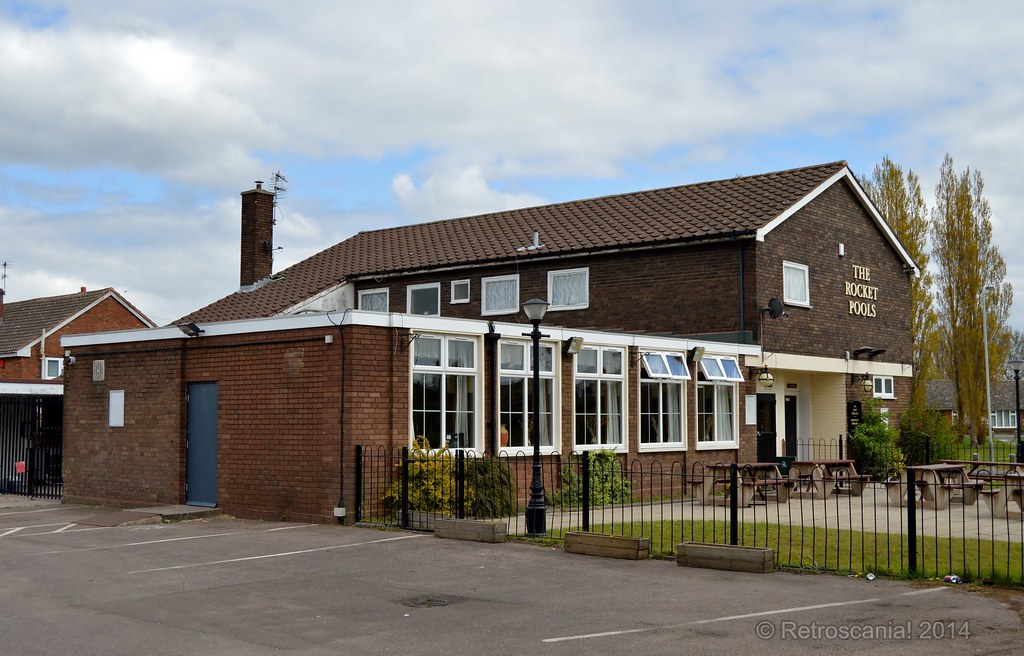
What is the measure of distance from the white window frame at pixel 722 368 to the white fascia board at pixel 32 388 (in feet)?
52.6

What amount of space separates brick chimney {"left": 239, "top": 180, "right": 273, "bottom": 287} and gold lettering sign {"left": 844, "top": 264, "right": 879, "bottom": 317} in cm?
1749

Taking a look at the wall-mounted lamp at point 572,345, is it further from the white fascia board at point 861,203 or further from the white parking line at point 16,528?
the white parking line at point 16,528

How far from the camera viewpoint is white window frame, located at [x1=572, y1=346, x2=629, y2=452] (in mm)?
19422

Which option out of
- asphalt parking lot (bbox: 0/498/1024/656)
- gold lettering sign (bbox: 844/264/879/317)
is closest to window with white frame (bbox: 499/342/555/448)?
asphalt parking lot (bbox: 0/498/1024/656)

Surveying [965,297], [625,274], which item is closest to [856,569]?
[625,274]

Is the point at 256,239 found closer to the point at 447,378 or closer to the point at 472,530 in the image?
the point at 447,378

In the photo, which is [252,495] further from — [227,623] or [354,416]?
[227,623]

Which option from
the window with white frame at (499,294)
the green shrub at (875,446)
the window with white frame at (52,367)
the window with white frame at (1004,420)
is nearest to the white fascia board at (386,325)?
the window with white frame at (499,294)

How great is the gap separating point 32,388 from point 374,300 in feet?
30.4

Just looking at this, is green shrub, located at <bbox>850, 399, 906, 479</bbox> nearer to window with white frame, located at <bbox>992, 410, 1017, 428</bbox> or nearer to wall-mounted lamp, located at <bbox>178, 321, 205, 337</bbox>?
wall-mounted lamp, located at <bbox>178, 321, 205, 337</bbox>

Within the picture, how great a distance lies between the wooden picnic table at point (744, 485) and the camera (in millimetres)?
17737

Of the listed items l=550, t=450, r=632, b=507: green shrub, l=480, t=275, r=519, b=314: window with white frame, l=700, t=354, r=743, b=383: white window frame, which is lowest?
l=550, t=450, r=632, b=507: green shrub

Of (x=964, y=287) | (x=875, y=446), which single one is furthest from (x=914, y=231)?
(x=875, y=446)

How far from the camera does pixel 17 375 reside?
41938 millimetres
